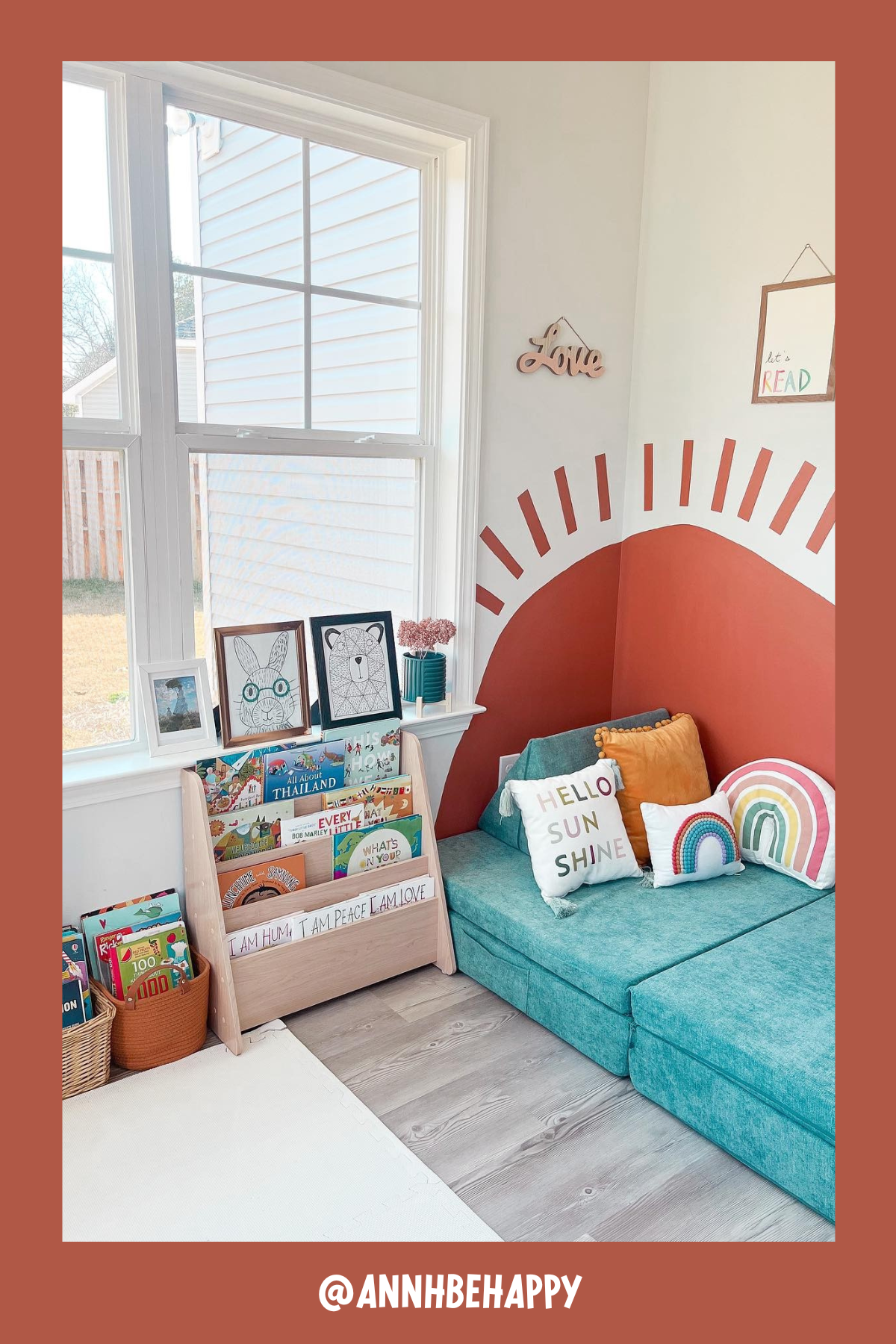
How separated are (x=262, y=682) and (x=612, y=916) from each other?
1085 millimetres

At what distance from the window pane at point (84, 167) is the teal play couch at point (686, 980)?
1752 millimetres

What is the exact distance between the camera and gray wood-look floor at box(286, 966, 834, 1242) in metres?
1.88

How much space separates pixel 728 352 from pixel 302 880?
1.94 m

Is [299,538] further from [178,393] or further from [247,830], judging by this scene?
[247,830]

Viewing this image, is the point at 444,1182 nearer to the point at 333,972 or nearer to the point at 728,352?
the point at 333,972

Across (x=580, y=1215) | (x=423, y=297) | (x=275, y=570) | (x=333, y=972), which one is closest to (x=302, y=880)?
(x=333, y=972)

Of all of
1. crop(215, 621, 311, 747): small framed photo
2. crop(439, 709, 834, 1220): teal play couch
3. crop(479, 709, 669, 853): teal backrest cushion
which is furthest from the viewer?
crop(479, 709, 669, 853): teal backrest cushion

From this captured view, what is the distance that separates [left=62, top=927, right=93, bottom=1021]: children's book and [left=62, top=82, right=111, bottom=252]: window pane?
1.55 m

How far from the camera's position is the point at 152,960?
7.57 feet

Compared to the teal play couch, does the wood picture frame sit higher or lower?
higher

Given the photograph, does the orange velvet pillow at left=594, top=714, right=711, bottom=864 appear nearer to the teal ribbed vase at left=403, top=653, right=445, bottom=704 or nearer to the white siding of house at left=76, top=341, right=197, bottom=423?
the teal ribbed vase at left=403, top=653, right=445, bottom=704

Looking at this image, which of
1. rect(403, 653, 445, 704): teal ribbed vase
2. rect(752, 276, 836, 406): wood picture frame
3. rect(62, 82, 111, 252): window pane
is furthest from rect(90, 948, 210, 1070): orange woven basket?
rect(752, 276, 836, 406): wood picture frame

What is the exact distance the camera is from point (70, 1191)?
1.91 m

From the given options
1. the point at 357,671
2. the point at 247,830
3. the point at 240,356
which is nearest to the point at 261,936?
the point at 247,830
